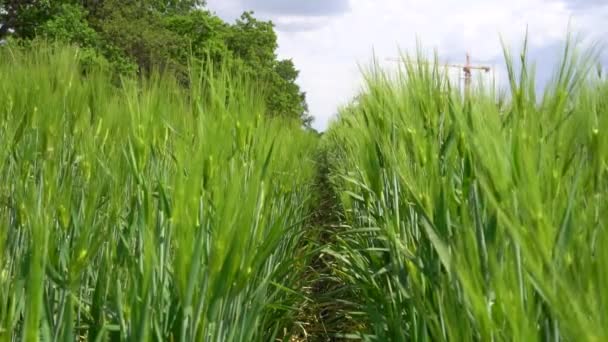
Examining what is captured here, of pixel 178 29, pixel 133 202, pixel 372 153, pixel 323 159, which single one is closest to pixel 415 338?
pixel 133 202

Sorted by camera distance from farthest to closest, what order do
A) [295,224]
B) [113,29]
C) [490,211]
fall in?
[113,29], [295,224], [490,211]

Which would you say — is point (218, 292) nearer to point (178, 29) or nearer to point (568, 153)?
point (568, 153)

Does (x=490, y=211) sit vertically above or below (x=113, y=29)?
below

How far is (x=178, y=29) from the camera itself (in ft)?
59.8

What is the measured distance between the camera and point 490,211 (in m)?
0.94

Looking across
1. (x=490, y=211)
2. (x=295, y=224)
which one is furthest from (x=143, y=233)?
(x=490, y=211)

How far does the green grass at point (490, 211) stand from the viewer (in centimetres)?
58

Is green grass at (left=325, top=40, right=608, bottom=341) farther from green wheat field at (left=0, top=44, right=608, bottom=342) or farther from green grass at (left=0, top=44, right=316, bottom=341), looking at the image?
green grass at (left=0, top=44, right=316, bottom=341)

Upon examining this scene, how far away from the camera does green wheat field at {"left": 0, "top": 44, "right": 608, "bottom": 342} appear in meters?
0.65

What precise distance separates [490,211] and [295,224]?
435 mm

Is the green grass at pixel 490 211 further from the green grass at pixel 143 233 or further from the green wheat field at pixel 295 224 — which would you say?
the green grass at pixel 143 233

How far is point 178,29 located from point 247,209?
58.9 ft

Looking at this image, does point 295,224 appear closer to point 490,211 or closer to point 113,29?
point 490,211

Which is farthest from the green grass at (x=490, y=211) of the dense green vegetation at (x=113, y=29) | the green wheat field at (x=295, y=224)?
the dense green vegetation at (x=113, y=29)
